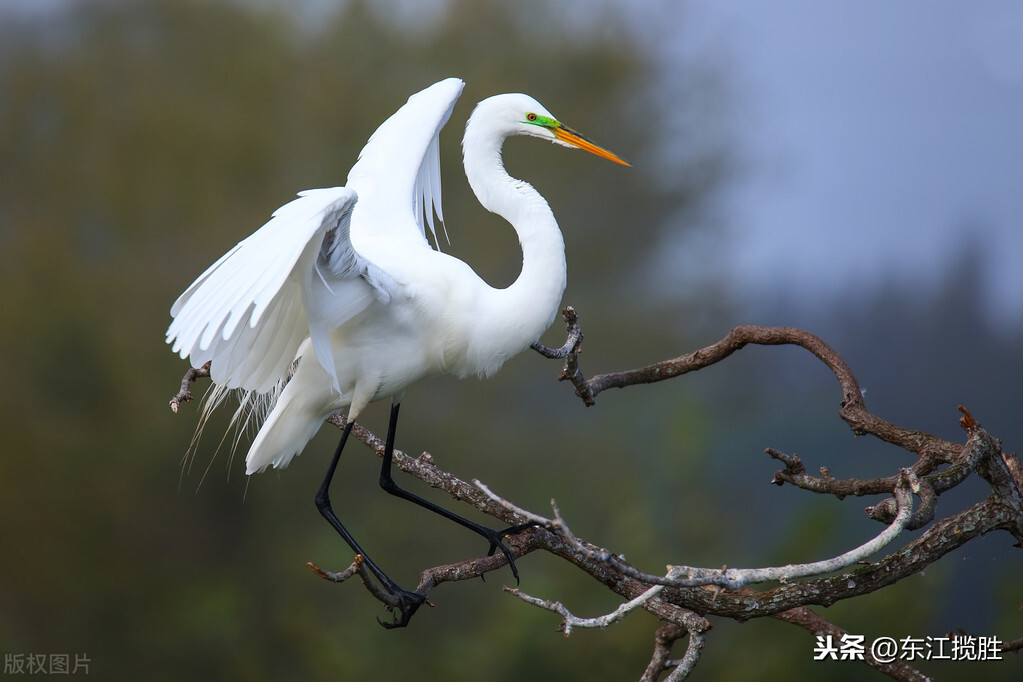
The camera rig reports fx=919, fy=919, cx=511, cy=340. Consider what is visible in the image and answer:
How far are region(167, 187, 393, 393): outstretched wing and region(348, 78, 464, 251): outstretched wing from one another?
291 mm

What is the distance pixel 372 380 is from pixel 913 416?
3194mm

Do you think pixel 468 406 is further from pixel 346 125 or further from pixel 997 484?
pixel 997 484

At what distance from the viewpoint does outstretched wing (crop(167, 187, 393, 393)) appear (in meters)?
1.25

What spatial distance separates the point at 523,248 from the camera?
1.71 metres

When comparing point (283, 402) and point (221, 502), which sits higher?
point (221, 502)

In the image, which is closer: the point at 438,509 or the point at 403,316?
the point at 403,316

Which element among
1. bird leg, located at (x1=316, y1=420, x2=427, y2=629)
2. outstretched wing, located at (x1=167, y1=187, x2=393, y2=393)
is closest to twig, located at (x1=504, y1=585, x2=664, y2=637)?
bird leg, located at (x1=316, y1=420, x2=427, y2=629)

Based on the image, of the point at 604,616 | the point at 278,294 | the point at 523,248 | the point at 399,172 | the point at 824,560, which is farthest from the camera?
the point at 399,172

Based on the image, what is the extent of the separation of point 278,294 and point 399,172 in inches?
23.6

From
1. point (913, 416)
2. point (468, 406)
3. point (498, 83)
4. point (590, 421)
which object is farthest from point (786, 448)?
point (498, 83)

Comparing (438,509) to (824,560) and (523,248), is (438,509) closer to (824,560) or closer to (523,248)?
(523,248)

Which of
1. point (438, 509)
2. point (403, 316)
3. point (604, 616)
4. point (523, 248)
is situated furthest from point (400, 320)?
point (604, 616)

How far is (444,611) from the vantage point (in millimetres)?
5086

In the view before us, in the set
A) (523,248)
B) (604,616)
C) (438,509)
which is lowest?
(604,616)
